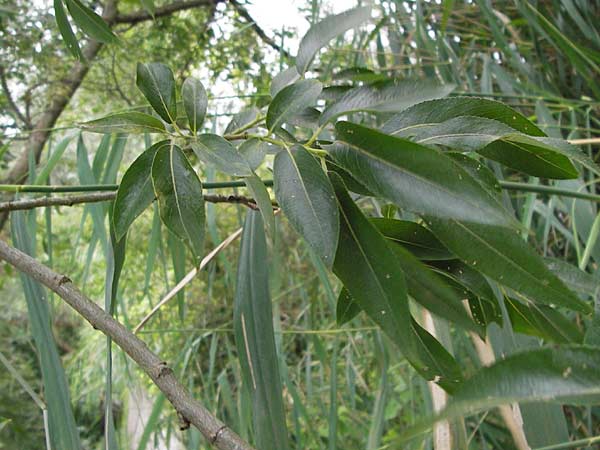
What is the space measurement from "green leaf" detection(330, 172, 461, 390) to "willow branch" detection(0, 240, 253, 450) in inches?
2.3

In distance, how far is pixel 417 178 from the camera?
0.64ft

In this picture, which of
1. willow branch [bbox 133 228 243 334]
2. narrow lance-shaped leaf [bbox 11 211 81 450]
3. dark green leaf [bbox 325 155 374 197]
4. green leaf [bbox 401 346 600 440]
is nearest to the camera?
green leaf [bbox 401 346 600 440]

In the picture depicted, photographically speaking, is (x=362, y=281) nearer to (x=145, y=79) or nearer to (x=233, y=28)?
(x=145, y=79)

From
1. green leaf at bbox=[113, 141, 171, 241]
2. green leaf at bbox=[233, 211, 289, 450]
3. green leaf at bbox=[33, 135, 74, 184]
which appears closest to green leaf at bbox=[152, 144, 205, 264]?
green leaf at bbox=[113, 141, 171, 241]

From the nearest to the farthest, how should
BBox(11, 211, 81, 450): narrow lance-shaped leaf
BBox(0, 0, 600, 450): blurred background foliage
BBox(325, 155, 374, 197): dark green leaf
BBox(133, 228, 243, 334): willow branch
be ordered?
BBox(325, 155, 374, 197): dark green leaf
BBox(11, 211, 81, 450): narrow lance-shaped leaf
BBox(133, 228, 243, 334): willow branch
BBox(0, 0, 600, 450): blurred background foliage

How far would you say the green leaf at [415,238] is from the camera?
25 cm

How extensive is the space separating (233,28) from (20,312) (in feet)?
3.89

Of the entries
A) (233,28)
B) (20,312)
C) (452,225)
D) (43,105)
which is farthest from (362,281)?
(20,312)

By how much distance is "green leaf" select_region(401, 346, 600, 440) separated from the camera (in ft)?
0.43

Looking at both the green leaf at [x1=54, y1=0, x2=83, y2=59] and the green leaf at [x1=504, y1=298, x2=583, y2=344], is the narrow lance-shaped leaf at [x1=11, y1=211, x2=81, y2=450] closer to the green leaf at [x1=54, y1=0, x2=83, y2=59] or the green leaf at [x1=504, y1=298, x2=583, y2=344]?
the green leaf at [x1=54, y1=0, x2=83, y2=59]

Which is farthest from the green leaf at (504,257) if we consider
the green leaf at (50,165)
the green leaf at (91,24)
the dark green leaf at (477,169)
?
the green leaf at (50,165)

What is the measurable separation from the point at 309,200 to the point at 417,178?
0.12 ft

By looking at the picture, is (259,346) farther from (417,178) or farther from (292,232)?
(292,232)

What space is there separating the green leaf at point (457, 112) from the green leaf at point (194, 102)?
0.09 m
